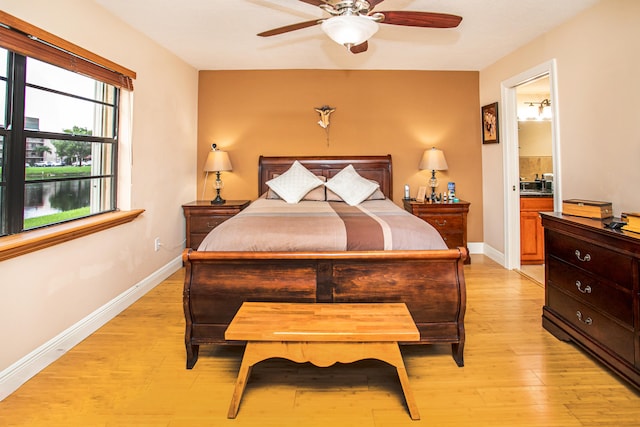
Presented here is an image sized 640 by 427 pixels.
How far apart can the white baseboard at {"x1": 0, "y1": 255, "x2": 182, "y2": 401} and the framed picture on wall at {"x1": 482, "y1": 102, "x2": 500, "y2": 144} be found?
4.33m

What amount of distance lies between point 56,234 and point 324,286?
5.66 ft

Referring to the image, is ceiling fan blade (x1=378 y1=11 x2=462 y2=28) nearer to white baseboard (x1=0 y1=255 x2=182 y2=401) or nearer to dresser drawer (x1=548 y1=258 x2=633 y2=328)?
dresser drawer (x1=548 y1=258 x2=633 y2=328)

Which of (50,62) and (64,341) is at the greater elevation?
(50,62)

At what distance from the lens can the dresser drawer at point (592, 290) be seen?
1.92 metres

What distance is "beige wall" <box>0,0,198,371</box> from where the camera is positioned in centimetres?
204

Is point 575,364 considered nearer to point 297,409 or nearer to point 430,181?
point 297,409

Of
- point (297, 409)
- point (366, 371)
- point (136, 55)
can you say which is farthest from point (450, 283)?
point (136, 55)

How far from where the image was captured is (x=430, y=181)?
187 inches

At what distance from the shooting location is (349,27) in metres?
1.93

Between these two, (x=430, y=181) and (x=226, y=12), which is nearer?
(x=226, y=12)

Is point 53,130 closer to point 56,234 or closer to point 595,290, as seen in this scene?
point 56,234

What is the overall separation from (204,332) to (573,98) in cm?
353

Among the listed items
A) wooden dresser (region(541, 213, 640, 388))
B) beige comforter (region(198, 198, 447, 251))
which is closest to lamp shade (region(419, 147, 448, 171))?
wooden dresser (region(541, 213, 640, 388))

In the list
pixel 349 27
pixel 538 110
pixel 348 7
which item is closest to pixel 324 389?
pixel 349 27
